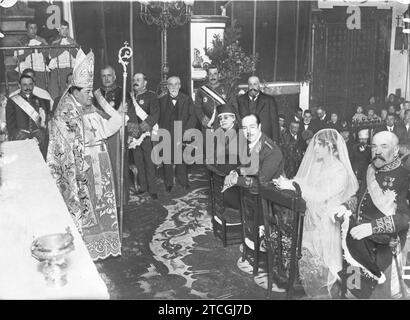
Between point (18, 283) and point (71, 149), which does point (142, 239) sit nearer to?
point (71, 149)

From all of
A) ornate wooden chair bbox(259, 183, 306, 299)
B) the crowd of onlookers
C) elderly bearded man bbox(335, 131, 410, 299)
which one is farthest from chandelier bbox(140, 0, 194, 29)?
elderly bearded man bbox(335, 131, 410, 299)

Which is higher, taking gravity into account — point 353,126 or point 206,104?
point 206,104

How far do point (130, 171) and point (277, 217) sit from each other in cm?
205

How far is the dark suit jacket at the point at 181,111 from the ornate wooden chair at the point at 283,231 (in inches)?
59.3

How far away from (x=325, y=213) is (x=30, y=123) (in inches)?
107

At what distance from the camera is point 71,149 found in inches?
Result: 201

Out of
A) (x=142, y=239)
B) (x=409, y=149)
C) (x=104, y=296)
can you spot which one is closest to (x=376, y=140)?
(x=409, y=149)

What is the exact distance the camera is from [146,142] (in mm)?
5738

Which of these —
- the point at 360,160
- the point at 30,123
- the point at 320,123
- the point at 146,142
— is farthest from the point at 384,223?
the point at 30,123

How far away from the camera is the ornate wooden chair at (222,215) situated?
5160 millimetres

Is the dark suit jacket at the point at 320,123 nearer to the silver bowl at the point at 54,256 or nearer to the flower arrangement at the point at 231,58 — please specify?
the flower arrangement at the point at 231,58

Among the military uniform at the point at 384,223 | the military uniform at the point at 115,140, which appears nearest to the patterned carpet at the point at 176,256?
the military uniform at the point at 115,140

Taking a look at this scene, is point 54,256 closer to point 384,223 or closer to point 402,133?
point 384,223

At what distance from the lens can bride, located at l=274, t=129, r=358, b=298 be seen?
4586 mm
